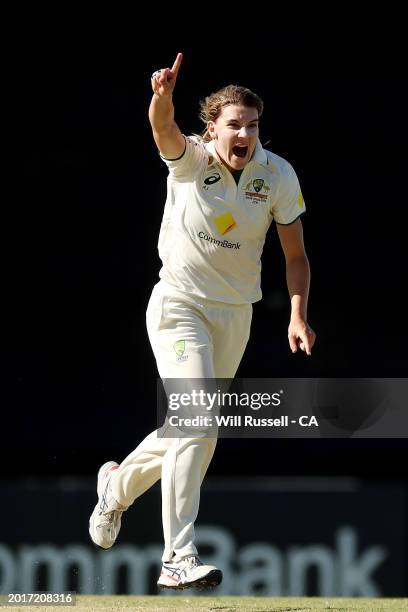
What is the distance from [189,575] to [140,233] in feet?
16.7

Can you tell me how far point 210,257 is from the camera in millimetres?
4691

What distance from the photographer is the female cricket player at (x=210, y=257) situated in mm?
4512

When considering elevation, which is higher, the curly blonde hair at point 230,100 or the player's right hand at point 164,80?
the curly blonde hair at point 230,100

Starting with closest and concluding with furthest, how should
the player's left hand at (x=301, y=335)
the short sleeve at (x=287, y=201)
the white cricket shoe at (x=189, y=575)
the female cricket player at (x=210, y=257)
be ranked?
the white cricket shoe at (x=189, y=575) < the female cricket player at (x=210, y=257) < the player's left hand at (x=301, y=335) < the short sleeve at (x=287, y=201)

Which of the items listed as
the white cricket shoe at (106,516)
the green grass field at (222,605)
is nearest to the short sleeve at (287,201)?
the white cricket shoe at (106,516)

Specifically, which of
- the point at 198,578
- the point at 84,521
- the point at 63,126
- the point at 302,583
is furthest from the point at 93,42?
the point at 198,578

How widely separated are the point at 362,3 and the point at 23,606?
4.86 m

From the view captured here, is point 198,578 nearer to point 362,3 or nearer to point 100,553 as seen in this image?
point 100,553

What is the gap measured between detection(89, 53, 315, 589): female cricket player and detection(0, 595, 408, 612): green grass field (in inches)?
19.7

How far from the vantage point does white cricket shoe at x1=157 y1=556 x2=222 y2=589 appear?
4254mm

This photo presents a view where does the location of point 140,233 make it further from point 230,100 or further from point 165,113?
point 165,113

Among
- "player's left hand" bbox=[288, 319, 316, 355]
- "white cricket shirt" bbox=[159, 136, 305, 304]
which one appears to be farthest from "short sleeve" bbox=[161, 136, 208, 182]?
"player's left hand" bbox=[288, 319, 316, 355]

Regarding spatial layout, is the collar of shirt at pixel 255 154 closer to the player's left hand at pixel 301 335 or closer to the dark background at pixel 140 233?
the player's left hand at pixel 301 335

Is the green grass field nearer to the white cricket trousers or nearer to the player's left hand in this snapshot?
the white cricket trousers
